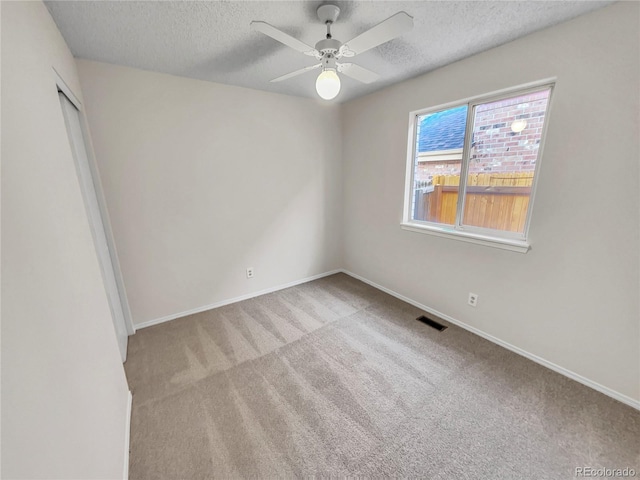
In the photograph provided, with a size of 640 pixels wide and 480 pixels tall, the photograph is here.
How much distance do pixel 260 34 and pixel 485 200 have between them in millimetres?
2221

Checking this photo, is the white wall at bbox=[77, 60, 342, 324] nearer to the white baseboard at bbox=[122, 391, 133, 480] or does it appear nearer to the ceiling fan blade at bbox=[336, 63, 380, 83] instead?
the white baseboard at bbox=[122, 391, 133, 480]

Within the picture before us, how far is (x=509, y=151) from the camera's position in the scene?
2055mm

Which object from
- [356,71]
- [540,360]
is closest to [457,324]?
[540,360]

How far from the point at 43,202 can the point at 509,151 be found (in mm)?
2845

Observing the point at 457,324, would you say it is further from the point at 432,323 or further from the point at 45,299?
the point at 45,299

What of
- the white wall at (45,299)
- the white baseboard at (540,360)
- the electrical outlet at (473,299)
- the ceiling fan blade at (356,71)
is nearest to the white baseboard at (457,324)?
the white baseboard at (540,360)

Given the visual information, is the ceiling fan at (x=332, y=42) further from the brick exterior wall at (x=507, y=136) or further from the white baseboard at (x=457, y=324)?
the white baseboard at (x=457, y=324)

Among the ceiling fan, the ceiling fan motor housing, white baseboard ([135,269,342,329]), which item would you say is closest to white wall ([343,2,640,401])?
the ceiling fan

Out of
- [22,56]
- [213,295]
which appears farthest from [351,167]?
[22,56]

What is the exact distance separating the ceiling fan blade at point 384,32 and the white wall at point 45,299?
1.47 metres

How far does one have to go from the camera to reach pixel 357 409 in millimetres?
1648

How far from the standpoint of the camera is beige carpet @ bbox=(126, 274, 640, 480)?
4.41 feet

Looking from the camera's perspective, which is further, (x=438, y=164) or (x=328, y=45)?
(x=438, y=164)

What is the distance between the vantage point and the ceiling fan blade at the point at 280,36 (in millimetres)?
1277
